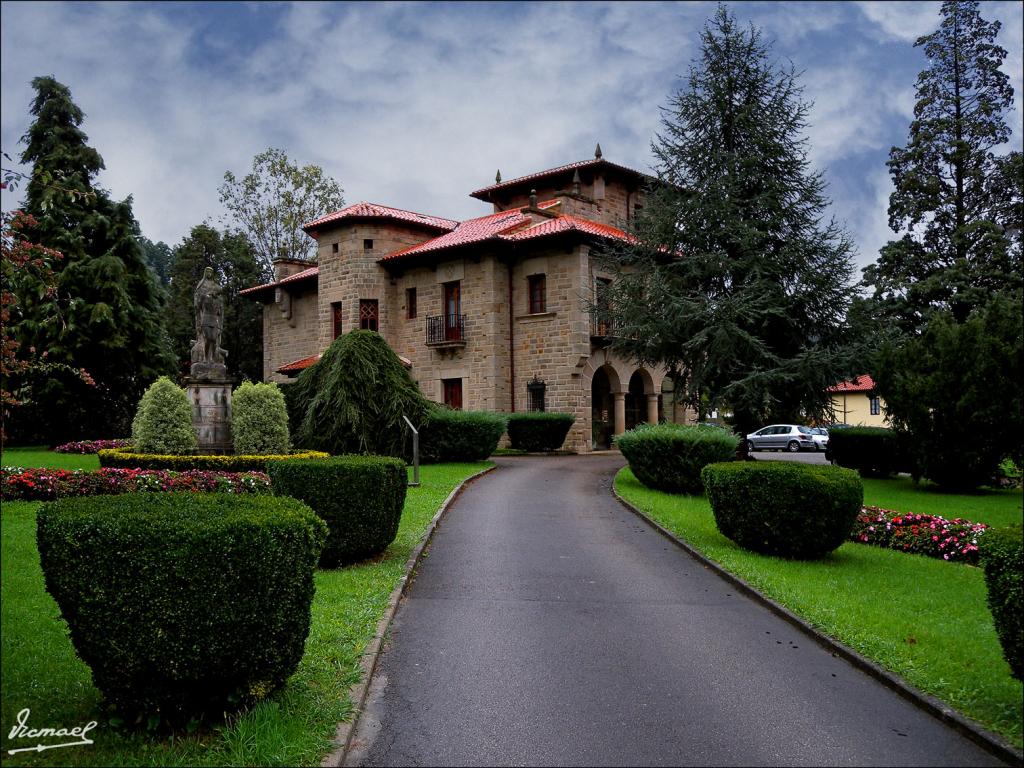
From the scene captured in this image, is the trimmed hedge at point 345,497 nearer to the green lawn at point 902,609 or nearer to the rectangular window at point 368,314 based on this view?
the green lawn at point 902,609

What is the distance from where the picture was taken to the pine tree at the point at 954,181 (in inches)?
1067

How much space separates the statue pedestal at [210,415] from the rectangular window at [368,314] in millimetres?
13087

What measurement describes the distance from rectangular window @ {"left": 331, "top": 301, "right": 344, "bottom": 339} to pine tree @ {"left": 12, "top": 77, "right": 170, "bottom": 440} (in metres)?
6.28

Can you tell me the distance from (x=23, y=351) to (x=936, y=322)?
2606 cm

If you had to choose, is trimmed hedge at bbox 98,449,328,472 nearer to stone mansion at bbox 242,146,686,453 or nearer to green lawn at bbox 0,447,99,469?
green lawn at bbox 0,447,99,469

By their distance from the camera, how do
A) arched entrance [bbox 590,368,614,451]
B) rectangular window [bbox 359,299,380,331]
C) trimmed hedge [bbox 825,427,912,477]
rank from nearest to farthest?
trimmed hedge [bbox 825,427,912,477] → arched entrance [bbox 590,368,614,451] → rectangular window [bbox 359,299,380,331]

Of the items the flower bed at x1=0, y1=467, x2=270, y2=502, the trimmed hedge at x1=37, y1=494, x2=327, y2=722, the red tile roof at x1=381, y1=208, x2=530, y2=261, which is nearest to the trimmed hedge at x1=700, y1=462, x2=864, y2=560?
the trimmed hedge at x1=37, y1=494, x2=327, y2=722

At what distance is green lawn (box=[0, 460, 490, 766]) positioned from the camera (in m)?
3.72

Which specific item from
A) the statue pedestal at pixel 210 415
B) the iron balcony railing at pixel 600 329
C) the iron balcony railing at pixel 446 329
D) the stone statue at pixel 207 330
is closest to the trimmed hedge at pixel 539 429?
the iron balcony railing at pixel 600 329

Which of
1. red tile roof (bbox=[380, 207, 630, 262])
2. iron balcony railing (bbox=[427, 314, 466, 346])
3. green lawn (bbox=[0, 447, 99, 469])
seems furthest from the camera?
iron balcony railing (bbox=[427, 314, 466, 346])

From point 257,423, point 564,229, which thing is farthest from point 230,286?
point 257,423

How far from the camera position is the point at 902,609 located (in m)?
7.09

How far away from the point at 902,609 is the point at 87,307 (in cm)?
2677

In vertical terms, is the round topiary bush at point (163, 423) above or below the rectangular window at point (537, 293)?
below
